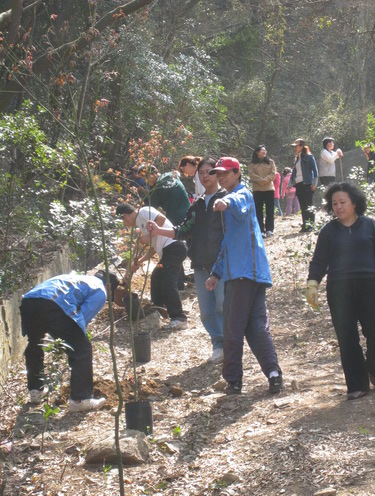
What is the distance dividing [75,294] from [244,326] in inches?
55.3

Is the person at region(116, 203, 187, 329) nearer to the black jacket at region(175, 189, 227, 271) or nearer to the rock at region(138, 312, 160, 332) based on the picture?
the rock at region(138, 312, 160, 332)

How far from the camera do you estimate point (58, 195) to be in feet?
39.0

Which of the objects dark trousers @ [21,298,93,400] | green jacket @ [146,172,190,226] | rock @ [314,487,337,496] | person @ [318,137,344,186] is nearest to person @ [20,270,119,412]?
dark trousers @ [21,298,93,400]

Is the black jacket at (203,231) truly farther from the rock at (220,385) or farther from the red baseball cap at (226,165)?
the rock at (220,385)

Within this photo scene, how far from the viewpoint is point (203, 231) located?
25.0ft

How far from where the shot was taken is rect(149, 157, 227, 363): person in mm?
7570

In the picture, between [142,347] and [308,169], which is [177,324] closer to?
[142,347]

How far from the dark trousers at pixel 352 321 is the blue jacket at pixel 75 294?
1.99 meters

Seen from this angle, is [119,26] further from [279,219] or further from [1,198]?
[1,198]

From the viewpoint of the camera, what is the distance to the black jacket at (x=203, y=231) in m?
7.57

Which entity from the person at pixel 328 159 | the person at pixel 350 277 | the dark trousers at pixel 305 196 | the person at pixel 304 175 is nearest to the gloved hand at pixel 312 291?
the person at pixel 350 277

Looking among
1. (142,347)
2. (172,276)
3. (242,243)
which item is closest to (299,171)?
(172,276)

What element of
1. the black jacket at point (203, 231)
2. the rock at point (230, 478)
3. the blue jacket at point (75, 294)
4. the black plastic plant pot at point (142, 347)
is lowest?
the rock at point (230, 478)

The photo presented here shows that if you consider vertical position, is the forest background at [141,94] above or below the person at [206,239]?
above
